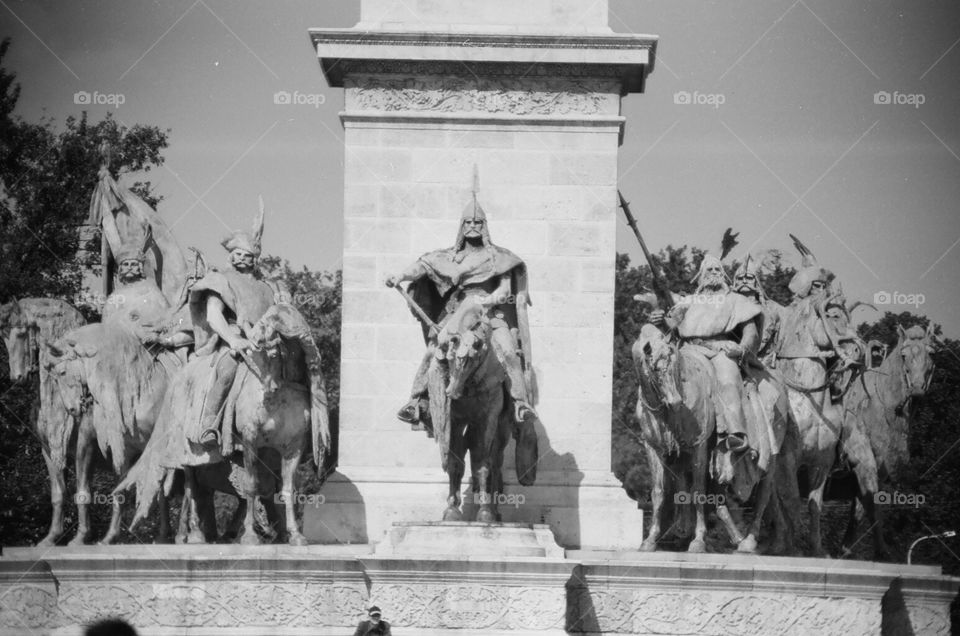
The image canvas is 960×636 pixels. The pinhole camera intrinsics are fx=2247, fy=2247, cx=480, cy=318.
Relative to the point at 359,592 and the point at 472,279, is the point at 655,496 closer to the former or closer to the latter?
the point at 472,279

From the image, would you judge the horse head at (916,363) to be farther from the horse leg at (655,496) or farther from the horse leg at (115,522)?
the horse leg at (115,522)

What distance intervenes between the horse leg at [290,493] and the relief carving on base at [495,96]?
15.7 feet

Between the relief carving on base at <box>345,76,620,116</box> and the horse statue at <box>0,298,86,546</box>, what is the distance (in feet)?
13.5

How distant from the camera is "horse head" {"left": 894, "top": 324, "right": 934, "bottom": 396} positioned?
27719 mm

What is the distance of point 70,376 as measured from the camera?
79.6 ft

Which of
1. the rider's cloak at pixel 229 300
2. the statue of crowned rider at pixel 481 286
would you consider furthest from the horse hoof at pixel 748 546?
the rider's cloak at pixel 229 300

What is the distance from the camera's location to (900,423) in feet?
90.1

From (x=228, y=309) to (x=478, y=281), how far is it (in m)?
2.83

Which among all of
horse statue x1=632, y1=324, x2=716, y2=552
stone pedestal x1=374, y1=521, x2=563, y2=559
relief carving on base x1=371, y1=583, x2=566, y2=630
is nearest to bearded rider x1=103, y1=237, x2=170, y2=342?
stone pedestal x1=374, y1=521, x2=563, y2=559

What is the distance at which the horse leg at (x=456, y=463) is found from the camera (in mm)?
22516

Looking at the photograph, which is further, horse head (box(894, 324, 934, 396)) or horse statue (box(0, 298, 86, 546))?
horse head (box(894, 324, 934, 396))

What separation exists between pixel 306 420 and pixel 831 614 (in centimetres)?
563

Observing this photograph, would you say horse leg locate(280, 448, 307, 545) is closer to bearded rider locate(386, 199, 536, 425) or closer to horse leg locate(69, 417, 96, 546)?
bearded rider locate(386, 199, 536, 425)

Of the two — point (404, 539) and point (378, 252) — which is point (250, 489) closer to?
point (404, 539)
